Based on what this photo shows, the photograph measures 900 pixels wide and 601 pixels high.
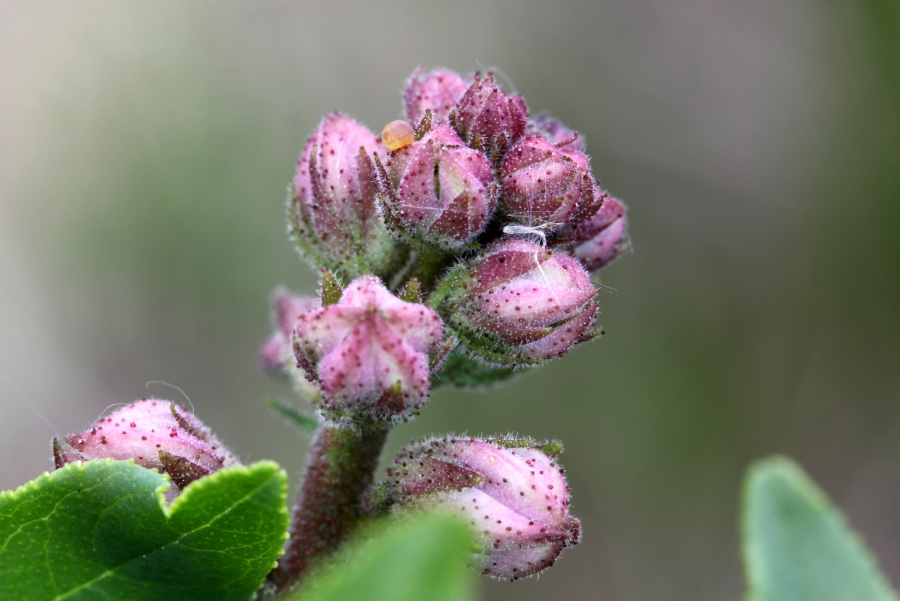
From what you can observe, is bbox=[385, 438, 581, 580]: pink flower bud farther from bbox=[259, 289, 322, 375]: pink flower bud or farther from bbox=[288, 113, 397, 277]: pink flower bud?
bbox=[259, 289, 322, 375]: pink flower bud

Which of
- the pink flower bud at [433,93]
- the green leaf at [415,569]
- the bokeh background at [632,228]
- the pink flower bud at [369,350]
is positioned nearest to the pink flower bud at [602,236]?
the pink flower bud at [433,93]

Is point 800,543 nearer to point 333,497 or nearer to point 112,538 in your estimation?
point 333,497

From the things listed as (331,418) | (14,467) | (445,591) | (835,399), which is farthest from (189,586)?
(835,399)

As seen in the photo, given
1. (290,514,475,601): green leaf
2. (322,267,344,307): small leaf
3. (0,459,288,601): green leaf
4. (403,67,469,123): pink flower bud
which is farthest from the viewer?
(403,67,469,123): pink flower bud

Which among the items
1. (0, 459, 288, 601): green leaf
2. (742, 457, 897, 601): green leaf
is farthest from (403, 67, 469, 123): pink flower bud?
(742, 457, 897, 601): green leaf

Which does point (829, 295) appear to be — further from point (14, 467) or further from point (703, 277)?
point (14, 467)
